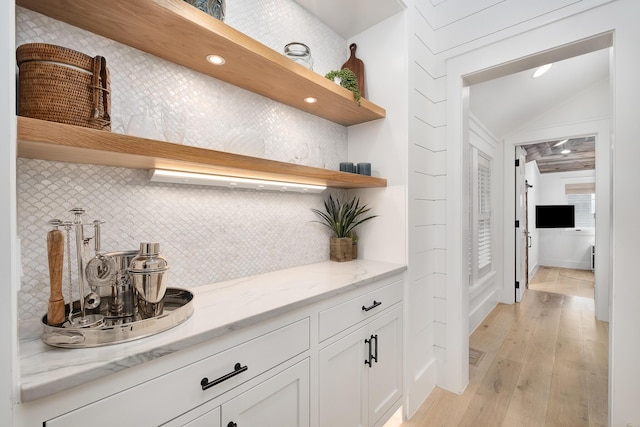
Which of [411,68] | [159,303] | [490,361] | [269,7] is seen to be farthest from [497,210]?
[159,303]

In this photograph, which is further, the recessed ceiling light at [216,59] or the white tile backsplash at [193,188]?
the recessed ceiling light at [216,59]

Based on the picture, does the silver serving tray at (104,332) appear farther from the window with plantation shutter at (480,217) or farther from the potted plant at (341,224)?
the window with plantation shutter at (480,217)

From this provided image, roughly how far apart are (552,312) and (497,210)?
57.7 inches

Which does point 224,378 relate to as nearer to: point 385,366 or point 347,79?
point 385,366

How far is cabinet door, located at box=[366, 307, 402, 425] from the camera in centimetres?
155

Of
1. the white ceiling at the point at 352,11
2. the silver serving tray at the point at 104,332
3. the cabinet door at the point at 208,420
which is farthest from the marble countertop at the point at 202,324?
the white ceiling at the point at 352,11

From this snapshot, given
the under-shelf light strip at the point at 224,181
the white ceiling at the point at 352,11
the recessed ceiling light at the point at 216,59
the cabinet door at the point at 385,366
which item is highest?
the white ceiling at the point at 352,11

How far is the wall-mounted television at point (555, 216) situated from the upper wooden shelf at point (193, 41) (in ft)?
25.3

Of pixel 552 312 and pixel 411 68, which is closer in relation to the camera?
pixel 411 68

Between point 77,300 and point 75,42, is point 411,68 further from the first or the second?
point 77,300

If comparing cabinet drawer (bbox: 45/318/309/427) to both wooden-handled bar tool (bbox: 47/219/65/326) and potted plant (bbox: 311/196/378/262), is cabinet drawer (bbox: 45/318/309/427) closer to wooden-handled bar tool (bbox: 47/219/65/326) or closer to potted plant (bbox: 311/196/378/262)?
wooden-handled bar tool (bbox: 47/219/65/326)

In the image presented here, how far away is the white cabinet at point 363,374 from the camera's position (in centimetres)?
128

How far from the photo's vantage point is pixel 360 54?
2115 mm

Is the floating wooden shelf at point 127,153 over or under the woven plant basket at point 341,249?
over
